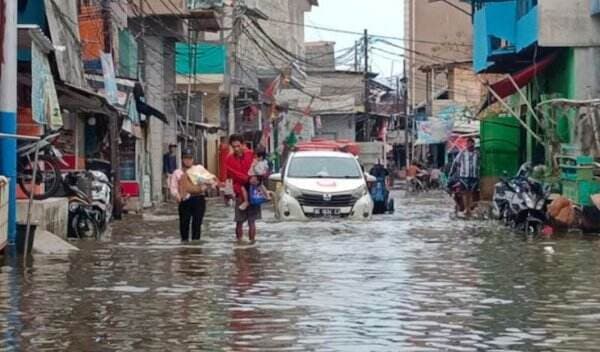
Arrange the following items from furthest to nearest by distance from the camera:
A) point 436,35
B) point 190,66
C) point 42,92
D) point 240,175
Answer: point 436,35 < point 190,66 < point 240,175 < point 42,92

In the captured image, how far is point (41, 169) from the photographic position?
2280 cm

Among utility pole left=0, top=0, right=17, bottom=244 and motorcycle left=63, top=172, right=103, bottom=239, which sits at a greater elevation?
utility pole left=0, top=0, right=17, bottom=244

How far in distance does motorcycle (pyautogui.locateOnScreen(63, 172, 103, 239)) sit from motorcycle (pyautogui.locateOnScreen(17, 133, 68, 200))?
1.14 ft

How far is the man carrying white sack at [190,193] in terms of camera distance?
2108cm

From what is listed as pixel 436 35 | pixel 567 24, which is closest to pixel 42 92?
pixel 567 24

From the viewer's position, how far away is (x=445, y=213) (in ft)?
116

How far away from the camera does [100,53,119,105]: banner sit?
1191 inches

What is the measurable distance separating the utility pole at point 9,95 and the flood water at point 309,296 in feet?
3.48

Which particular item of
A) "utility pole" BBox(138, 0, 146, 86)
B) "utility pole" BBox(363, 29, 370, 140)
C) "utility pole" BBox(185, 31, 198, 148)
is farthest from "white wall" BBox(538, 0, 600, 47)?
"utility pole" BBox(363, 29, 370, 140)

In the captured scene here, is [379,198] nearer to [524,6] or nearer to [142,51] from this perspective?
[524,6]

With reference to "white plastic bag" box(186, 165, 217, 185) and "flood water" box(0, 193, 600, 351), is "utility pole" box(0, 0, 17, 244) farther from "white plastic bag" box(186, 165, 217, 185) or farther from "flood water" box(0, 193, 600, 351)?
"white plastic bag" box(186, 165, 217, 185)

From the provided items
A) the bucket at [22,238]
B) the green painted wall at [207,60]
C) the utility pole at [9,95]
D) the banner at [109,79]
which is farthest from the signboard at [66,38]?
the green painted wall at [207,60]

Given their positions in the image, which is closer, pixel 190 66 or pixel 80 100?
pixel 80 100

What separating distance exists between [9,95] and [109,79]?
12.9m
